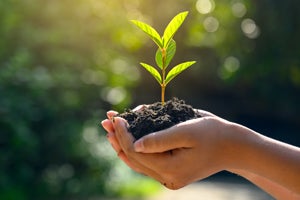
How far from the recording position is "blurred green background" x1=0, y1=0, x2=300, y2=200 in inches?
255

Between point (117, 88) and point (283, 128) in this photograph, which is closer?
point (117, 88)

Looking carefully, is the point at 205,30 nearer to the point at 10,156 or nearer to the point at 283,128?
the point at 283,128

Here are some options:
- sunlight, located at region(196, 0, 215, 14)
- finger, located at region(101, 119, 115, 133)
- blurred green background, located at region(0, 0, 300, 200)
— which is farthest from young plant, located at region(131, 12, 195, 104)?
sunlight, located at region(196, 0, 215, 14)

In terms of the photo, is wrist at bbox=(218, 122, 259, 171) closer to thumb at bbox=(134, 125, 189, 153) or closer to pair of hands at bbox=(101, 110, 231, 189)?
pair of hands at bbox=(101, 110, 231, 189)

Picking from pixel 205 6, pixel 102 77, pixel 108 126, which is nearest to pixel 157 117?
pixel 108 126

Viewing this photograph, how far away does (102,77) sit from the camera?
747 cm

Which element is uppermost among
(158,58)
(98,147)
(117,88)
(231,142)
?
(158,58)

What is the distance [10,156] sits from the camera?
6.19 meters

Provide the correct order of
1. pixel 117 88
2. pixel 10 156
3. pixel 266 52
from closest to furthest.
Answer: pixel 10 156 → pixel 117 88 → pixel 266 52

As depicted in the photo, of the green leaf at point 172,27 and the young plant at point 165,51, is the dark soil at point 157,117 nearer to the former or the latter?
the young plant at point 165,51

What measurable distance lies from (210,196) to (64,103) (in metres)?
2.05

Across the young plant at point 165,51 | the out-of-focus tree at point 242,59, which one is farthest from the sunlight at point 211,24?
the young plant at point 165,51

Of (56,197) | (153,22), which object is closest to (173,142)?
(56,197)

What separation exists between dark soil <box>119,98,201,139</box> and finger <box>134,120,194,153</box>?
93 mm
